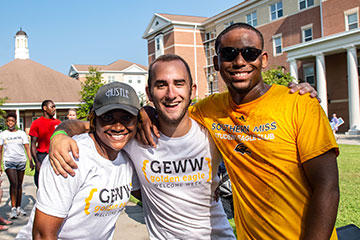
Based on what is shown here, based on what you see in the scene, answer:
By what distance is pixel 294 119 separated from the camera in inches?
77.0

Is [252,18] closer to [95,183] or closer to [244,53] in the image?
[244,53]

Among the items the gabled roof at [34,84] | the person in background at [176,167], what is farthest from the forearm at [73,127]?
the gabled roof at [34,84]

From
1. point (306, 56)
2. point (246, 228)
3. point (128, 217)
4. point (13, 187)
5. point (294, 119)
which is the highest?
point (306, 56)

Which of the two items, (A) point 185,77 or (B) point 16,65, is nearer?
(A) point 185,77

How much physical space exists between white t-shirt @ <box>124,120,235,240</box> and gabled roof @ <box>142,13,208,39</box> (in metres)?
38.4

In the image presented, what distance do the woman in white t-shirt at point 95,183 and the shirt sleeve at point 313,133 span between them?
1.16m

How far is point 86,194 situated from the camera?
2.12 meters

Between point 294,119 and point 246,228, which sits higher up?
point 294,119

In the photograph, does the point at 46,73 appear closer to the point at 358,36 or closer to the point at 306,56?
the point at 306,56

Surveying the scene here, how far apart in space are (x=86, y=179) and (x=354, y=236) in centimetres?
261

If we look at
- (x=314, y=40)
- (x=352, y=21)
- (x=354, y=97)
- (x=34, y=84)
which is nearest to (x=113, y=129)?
(x=354, y=97)

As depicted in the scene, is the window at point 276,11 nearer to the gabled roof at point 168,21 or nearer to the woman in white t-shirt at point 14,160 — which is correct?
the gabled roof at point 168,21

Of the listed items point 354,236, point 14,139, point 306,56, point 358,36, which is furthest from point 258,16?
point 354,236

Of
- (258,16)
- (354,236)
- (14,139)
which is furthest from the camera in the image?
(258,16)
